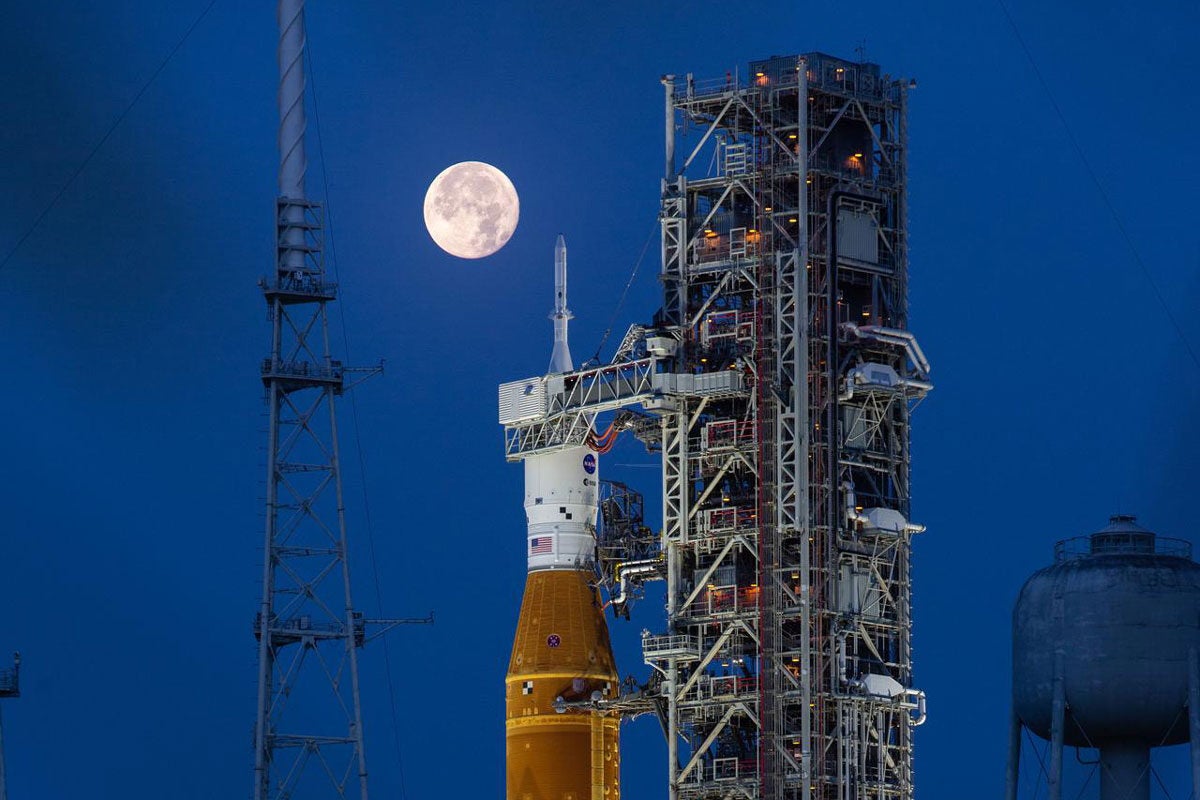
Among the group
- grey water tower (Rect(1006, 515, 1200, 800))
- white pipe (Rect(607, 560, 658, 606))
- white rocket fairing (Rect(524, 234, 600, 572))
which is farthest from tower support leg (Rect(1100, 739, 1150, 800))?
white rocket fairing (Rect(524, 234, 600, 572))

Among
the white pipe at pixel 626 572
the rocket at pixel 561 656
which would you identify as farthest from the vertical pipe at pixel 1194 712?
the rocket at pixel 561 656

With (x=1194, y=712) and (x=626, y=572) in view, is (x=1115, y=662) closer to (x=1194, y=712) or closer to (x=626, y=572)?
(x=1194, y=712)

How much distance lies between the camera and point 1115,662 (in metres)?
112

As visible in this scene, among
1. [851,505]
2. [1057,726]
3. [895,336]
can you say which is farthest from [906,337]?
[1057,726]

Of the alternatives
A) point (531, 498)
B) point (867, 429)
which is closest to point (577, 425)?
point (531, 498)

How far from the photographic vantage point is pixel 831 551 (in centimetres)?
12550

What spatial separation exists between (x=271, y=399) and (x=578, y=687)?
57.2 feet

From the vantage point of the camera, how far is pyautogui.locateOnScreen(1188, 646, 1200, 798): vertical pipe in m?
109

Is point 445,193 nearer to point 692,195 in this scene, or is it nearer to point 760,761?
point 692,195

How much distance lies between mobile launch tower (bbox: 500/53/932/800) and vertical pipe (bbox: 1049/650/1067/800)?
13199 millimetres

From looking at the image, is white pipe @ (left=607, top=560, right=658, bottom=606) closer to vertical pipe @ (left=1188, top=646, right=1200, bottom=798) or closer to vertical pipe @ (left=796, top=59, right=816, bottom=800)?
vertical pipe @ (left=796, top=59, right=816, bottom=800)

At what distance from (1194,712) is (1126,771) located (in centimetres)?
400

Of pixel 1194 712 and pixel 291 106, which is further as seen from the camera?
pixel 291 106

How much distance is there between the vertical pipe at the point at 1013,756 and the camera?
114688 mm
